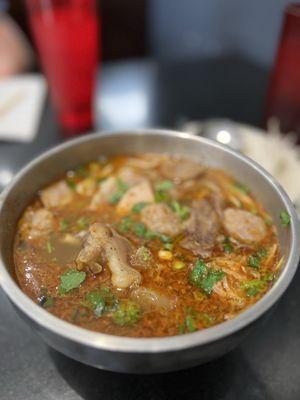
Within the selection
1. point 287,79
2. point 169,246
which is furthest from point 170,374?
point 287,79

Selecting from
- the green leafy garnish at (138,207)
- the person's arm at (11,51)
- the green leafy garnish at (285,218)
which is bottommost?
the person's arm at (11,51)

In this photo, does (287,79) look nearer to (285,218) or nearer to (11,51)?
(285,218)

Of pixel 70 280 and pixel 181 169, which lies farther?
pixel 181 169

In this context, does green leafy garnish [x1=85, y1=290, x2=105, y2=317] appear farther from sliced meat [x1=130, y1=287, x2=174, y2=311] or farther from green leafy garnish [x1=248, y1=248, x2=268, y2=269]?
green leafy garnish [x1=248, y1=248, x2=268, y2=269]

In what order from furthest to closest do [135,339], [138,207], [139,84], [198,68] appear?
[198,68]
[139,84]
[138,207]
[135,339]

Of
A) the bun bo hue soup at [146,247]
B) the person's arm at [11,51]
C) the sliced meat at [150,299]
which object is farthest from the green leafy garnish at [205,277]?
the person's arm at [11,51]

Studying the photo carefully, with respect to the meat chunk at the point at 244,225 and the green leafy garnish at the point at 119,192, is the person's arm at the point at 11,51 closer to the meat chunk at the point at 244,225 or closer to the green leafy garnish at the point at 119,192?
the green leafy garnish at the point at 119,192

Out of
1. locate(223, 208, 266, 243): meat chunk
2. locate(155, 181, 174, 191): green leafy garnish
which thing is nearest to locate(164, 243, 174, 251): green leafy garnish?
locate(223, 208, 266, 243): meat chunk
